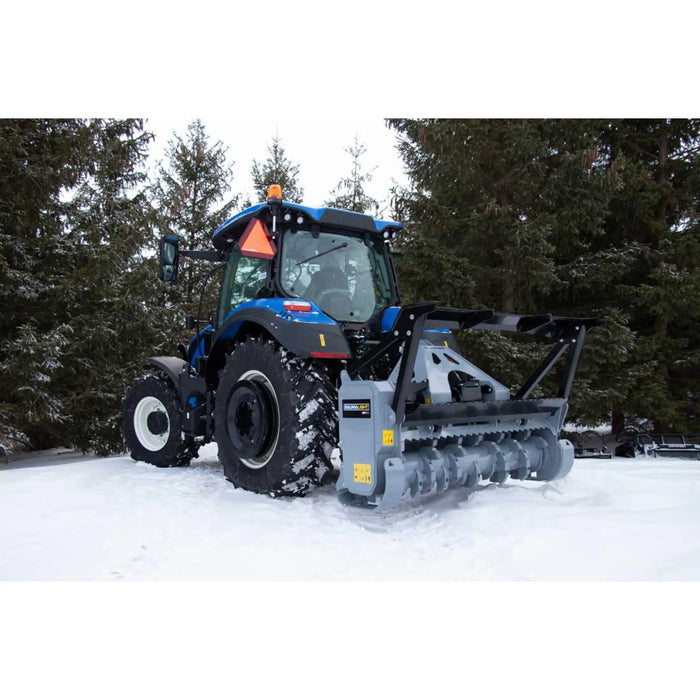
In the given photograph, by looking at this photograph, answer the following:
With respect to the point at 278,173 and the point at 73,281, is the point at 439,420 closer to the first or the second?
the point at 73,281

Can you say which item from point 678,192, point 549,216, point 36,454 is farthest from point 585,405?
point 36,454

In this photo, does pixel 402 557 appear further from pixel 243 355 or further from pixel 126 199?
pixel 126 199

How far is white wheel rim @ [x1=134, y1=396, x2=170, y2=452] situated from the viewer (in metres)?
6.62

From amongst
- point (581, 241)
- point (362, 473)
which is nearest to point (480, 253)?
point (581, 241)

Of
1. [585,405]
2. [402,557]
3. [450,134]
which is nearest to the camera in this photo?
[402,557]

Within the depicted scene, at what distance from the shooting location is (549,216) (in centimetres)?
912

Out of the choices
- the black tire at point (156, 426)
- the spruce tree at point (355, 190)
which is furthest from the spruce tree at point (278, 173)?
the black tire at point (156, 426)

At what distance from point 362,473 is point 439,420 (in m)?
0.65

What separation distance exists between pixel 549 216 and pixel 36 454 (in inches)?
350

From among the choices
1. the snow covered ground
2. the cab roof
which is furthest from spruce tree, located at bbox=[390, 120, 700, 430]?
the snow covered ground

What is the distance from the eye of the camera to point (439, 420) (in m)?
4.05

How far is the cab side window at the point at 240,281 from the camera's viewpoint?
17.3ft

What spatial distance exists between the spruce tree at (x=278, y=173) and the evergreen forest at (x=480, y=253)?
6.85 m

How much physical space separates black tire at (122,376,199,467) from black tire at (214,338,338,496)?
1574 mm
